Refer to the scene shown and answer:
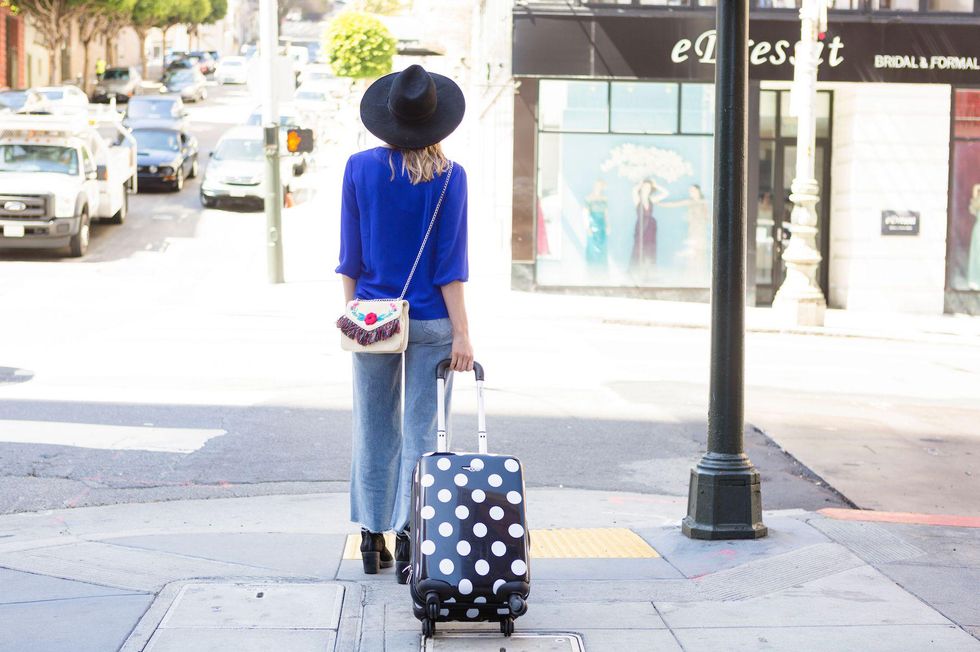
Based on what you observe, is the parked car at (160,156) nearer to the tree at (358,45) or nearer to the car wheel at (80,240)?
the car wheel at (80,240)

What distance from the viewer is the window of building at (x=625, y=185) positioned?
21.8 m

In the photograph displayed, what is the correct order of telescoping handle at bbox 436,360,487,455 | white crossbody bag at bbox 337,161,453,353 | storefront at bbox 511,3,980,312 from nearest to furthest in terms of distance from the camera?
telescoping handle at bbox 436,360,487,455 → white crossbody bag at bbox 337,161,453,353 → storefront at bbox 511,3,980,312

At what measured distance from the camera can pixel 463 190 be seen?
498 cm

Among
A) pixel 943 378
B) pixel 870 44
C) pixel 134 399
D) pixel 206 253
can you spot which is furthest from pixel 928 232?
pixel 134 399

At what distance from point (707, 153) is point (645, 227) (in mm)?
1632

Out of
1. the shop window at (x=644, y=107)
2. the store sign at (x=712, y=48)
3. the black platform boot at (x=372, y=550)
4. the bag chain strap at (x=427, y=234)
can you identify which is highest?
the store sign at (x=712, y=48)

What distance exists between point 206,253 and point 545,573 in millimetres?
19798

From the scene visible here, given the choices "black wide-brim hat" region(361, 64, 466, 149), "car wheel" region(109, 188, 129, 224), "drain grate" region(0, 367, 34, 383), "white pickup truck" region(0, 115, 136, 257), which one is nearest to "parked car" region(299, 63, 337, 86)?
"car wheel" region(109, 188, 129, 224)

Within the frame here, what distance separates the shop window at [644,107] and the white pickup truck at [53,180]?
→ 9.43 metres

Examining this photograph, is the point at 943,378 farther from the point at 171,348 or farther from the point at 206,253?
the point at 206,253

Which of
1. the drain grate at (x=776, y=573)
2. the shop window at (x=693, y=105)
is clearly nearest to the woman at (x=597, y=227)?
the shop window at (x=693, y=105)

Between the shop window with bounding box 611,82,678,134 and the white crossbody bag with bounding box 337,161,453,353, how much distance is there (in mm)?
17570

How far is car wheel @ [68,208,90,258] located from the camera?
74.7 feet

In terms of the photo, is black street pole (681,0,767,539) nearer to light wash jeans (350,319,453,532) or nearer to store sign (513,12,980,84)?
light wash jeans (350,319,453,532)
